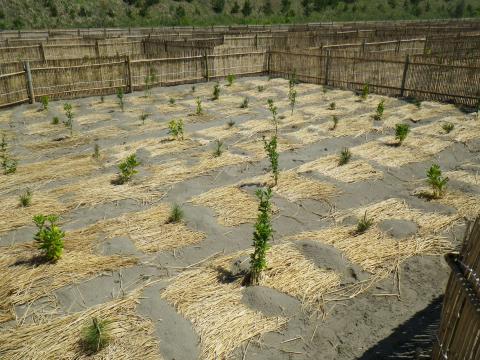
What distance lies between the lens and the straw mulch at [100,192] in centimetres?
648

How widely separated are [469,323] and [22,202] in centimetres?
600

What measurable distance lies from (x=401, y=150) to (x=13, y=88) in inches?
431

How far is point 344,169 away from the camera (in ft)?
25.1

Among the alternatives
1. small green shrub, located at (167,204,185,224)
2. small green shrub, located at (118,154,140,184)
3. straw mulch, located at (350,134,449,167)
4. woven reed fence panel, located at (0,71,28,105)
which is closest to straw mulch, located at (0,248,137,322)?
small green shrub, located at (167,204,185,224)

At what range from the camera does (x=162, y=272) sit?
15.6 feet

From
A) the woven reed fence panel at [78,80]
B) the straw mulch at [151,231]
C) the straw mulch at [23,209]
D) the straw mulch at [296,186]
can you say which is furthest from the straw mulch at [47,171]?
the woven reed fence panel at [78,80]

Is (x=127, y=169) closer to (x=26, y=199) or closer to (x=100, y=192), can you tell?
(x=100, y=192)

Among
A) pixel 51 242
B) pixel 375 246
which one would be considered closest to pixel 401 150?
pixel 375 246

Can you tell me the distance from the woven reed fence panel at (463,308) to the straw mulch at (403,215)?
8.76 feet

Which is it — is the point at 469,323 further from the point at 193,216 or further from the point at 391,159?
the point at 391,159

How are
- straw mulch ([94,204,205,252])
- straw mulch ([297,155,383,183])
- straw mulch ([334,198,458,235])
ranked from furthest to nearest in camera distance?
straw mulch ([297,155,383,183])
straw mulch ([334,198,458,235])
straw mulch ([94,204,205,252])

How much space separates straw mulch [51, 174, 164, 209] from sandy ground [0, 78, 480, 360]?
0.10ft

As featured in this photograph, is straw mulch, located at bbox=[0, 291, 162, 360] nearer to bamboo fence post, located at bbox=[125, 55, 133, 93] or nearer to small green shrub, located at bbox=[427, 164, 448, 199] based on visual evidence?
small green shrub, located at bbox=[427, 164, 448, 199]

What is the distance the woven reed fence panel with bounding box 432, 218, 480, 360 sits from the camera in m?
2.61
